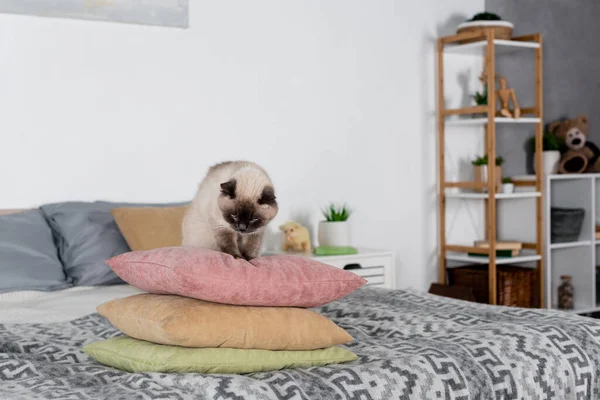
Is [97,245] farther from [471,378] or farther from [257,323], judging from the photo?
[471,378]

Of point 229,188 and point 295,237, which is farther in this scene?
point 295,237

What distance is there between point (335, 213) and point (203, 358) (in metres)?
2.60

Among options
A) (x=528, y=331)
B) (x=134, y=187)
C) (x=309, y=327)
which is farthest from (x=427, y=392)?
(x=134, y=187)

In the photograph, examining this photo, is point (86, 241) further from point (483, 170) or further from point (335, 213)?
point (483, 170)

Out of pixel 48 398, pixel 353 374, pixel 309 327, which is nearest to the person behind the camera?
pixel 48 398

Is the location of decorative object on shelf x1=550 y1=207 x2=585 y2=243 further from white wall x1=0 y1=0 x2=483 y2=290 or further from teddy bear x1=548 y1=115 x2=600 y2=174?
white wall x1=0 y1=0 x2=483 y2=290

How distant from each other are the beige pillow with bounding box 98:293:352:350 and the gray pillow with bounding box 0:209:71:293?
1355 mm

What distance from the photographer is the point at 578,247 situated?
5.00m

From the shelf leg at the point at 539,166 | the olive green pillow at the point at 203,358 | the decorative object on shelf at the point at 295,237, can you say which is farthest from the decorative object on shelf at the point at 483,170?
the olive green pillow at the point at 203,358

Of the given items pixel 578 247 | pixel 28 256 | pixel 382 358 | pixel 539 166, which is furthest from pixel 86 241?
pixel 578 247

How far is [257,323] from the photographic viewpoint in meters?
1.75

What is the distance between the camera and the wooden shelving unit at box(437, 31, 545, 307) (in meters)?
4.53

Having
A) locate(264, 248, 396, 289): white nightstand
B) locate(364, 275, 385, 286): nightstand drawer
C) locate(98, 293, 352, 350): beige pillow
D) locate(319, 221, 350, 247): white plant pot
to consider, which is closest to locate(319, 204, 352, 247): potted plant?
locate(319, 221, 350, 247): white plant pot

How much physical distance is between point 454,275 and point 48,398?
Answer: 358cm
